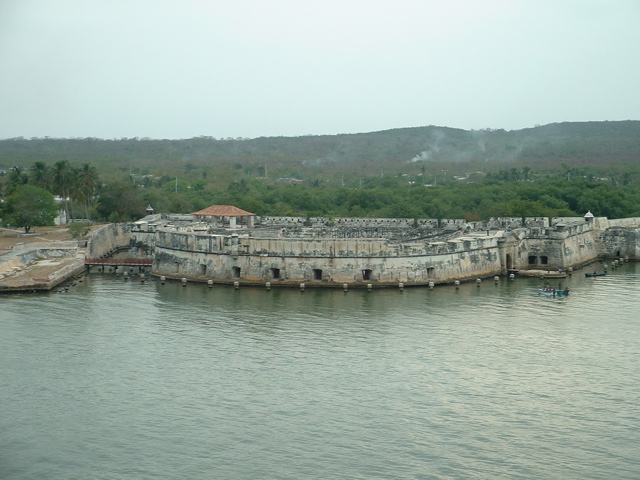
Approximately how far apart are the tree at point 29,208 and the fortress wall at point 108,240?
459cm

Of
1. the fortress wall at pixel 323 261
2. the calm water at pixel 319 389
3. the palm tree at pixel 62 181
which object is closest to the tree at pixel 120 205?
the palm tree at pixel 62 181

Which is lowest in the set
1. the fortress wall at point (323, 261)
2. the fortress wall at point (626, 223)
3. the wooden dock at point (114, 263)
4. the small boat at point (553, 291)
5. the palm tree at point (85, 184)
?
the small boat at point (553, 291)

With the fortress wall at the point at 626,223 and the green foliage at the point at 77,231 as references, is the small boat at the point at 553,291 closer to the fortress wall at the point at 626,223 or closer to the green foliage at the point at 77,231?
the fortress wall at the point at 626,223

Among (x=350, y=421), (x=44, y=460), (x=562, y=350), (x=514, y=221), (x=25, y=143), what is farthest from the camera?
(x=25, y=143)

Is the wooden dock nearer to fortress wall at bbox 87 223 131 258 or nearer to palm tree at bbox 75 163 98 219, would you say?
fortress wall at bbox 87 223 131 258

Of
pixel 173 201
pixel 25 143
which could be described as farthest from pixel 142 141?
pixel 173 201

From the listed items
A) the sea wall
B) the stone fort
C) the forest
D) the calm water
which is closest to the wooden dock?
the stone fort

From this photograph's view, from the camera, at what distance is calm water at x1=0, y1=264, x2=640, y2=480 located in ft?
58.6

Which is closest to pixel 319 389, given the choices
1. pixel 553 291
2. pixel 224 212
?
pixel 553 291

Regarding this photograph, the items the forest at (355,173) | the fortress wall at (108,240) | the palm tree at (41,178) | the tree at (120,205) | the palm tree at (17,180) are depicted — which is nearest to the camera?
the fortress wall at (108,240)

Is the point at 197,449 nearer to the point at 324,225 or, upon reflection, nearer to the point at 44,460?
the point at 44,460

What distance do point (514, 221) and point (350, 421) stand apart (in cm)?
3306

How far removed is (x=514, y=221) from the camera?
167ft

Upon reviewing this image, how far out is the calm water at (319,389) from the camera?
58.6ft
